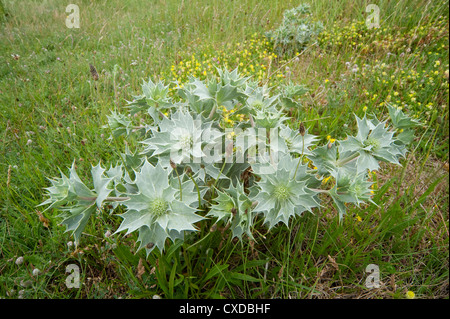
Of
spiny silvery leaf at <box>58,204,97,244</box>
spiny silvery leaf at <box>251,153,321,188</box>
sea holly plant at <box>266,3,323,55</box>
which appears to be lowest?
spiny silvery leaf at <box>58,204,97,244</box>

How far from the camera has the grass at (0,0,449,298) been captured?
4.64 feet

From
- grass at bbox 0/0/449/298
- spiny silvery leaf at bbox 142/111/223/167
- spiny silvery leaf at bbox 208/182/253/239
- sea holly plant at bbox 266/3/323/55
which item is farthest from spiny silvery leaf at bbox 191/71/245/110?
sea holly plant at bbox 266/3/323/55

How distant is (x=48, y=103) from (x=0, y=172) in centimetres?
95

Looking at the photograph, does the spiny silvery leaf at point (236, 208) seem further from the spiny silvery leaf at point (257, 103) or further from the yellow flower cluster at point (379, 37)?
the yellow flower cluster at point (379, 37)

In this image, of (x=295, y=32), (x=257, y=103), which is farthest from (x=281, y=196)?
(x=295, y=32)

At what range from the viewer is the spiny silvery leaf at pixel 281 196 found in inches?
44.9

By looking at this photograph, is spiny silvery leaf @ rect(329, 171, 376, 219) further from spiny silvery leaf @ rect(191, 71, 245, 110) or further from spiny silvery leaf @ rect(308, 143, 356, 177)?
spiny silvery leaf @ rect(191, 71, 245, 110)

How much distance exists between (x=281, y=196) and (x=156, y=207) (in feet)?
1.69

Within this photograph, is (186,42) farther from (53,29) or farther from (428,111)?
(428,111)

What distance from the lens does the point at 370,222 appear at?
173cm

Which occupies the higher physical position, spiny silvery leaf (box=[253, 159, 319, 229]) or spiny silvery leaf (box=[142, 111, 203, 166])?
spiny silvery leaf (box=[142, 111, 203, 166])

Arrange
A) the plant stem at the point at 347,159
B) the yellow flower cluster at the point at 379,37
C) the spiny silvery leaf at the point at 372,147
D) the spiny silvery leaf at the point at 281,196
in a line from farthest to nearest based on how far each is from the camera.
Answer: the yellow flower cluster at the point at 379,37, the plant stem at the point at 347,159, the spiny silvery leaf at the point at 372,147, the spiny silvery leaf at the point at 281,196

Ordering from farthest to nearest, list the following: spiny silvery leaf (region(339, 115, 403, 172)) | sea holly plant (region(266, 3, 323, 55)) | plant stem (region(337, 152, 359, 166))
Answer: sea holly plant (region(266, 3, 323, 55)) → plant stem (region(337, 152, 359, 166)) → spiny silvery leaf (region(339, 115, 403, 172))

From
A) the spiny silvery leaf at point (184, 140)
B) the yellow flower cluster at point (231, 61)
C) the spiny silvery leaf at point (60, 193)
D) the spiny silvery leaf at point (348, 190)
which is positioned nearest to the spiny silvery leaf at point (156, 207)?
the spiny silvery leaf at point (184, 140)
